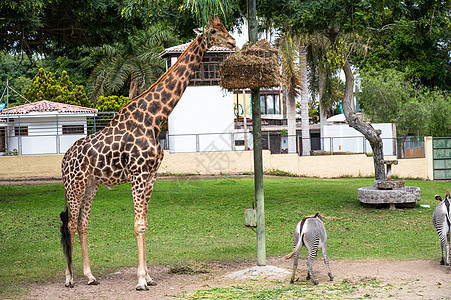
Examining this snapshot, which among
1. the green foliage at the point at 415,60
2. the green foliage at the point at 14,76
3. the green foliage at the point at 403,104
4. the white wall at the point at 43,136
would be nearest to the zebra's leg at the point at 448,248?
the white wall at the point at 43,136

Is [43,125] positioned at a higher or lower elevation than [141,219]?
higher

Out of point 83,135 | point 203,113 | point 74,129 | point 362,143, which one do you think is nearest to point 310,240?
point 362,143

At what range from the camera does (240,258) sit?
10.5 metres

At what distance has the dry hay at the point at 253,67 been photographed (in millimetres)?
8555

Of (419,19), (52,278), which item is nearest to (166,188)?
(419,19)

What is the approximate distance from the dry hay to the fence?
20.7 m

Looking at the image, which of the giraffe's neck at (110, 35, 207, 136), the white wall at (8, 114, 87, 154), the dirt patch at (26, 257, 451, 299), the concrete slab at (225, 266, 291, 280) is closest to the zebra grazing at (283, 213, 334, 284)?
the dirt patch at (26, 257, 451, 299)

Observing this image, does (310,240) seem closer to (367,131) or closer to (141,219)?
(141,219)

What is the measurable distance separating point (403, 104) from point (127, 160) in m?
30.3

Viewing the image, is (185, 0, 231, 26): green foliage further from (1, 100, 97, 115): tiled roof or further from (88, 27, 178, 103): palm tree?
(88, 27, 178, 103): palm tree

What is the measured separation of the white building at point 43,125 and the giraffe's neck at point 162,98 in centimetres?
2322

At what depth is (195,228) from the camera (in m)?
14.2

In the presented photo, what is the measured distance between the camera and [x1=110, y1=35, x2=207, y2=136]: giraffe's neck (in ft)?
28.6

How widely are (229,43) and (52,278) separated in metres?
4.89
